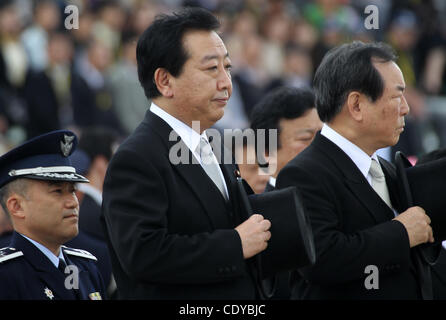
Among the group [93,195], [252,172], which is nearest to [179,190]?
[252,172]

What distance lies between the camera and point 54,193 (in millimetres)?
3693

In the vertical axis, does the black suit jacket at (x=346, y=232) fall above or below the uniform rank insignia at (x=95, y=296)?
above

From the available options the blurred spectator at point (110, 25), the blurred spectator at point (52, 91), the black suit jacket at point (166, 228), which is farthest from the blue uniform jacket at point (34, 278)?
the blurred spectator at point (110, 25)

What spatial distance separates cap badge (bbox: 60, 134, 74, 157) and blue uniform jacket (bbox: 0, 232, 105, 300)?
0.44m

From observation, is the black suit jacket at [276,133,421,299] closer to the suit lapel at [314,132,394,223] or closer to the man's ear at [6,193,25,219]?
Answer: the suit lapel at [314,132,394,223]

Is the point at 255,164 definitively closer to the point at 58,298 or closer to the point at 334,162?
the point at 334,162

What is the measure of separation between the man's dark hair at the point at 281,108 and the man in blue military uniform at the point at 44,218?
158 cm

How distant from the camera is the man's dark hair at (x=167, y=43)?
342 cm

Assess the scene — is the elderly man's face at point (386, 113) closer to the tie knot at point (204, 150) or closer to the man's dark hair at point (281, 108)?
the tie knot at point (204, 150)

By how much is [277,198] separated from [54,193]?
991 millimetres

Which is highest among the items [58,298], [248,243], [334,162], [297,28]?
[297,28]

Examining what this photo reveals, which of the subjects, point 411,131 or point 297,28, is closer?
point 411,131

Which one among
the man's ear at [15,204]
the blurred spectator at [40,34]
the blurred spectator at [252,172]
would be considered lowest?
the blurred spectator at [252,172]
